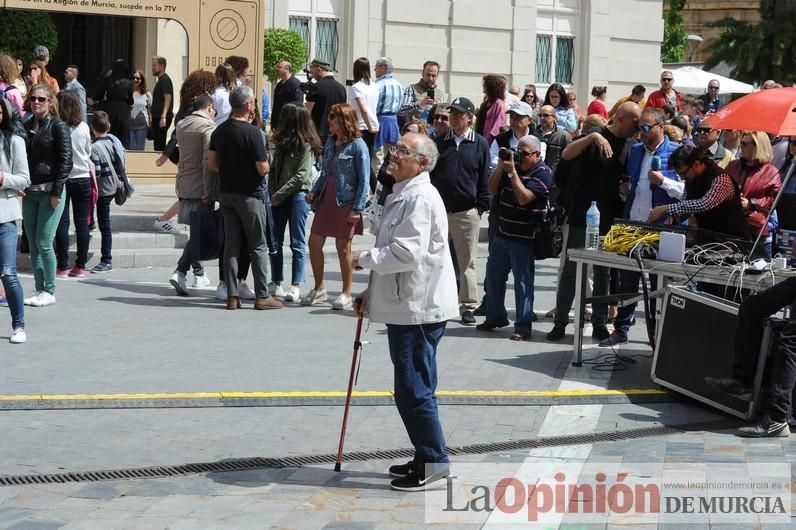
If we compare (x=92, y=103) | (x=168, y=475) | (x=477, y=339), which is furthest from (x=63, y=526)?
(x=92, y=103)

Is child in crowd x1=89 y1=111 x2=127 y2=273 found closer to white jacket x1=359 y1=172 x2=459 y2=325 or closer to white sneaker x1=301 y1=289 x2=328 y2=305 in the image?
white sneaker x1=301 y1=289 x2=328 y2=305

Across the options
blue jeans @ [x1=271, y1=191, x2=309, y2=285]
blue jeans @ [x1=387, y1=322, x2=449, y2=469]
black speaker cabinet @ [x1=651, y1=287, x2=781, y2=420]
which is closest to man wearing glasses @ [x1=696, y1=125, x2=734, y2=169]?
blue jeans @ [x1=271, y1=191, x2=309, y2=285]

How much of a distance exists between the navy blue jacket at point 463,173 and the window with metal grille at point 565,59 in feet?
59.0

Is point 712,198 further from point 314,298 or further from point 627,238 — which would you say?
point 314,298

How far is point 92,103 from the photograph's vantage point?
855 inches

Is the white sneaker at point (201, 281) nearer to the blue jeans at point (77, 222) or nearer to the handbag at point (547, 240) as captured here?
the blue jeans at point (77, 222)

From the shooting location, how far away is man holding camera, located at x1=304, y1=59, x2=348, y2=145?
57.8 ft

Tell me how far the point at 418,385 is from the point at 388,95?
10.9 metres

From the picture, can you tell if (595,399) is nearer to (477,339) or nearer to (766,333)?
(766,333)

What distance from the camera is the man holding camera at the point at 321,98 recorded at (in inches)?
693

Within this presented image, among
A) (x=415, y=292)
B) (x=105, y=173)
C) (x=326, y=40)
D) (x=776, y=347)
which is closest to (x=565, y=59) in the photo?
(x=326, y=40)

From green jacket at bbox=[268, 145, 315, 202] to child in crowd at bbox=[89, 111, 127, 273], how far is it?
2.36 metres

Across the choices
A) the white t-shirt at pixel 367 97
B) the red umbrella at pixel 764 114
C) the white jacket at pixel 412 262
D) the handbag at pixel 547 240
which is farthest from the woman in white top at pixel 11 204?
the white t-shirt at pixel 367 97

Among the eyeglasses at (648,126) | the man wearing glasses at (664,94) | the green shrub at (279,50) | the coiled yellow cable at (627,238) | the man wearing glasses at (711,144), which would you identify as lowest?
the coiled yellow cable at (627,238)
